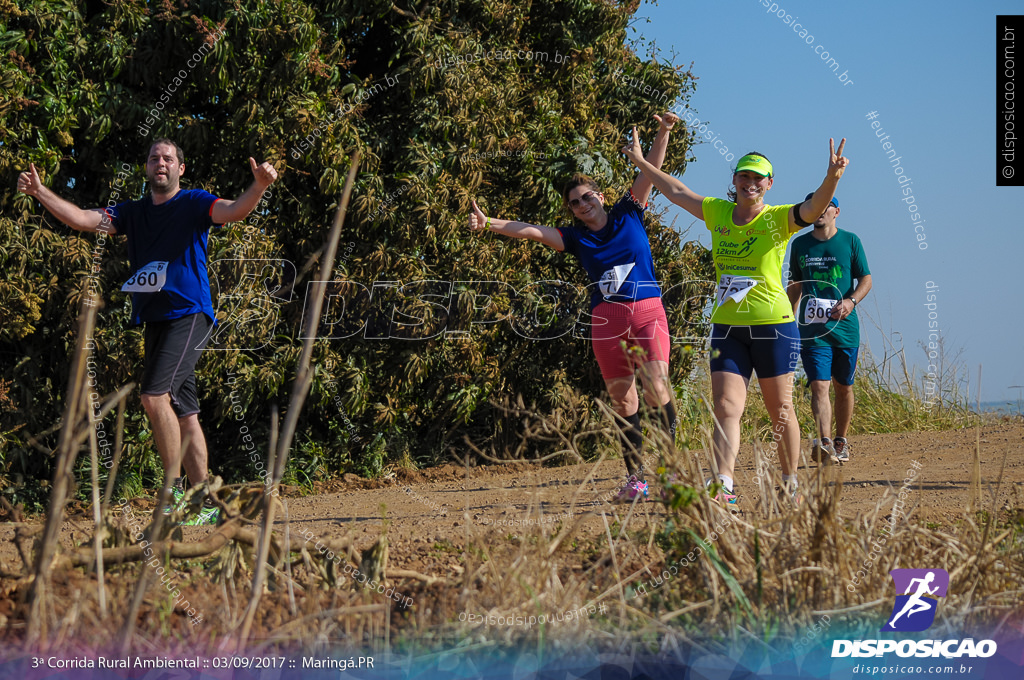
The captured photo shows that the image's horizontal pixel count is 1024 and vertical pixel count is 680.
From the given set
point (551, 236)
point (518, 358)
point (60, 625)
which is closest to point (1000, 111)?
point (551, 236)

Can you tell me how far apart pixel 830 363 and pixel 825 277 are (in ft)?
2.02

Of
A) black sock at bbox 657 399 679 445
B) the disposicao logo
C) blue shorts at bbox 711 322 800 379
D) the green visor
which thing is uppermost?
the green visor

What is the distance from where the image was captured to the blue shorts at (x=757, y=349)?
4.09 meters

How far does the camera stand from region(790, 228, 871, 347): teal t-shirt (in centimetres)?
632

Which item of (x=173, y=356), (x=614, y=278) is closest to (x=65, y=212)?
(x=173, y=356)

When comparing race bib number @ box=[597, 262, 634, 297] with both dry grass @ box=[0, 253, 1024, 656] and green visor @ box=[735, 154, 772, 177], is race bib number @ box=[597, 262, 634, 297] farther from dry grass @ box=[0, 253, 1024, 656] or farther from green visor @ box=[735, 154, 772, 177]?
dry grass @ box=[0, 253, 1024, 656]

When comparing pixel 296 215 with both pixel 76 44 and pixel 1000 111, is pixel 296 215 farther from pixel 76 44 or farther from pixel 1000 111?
pixel 1000 111

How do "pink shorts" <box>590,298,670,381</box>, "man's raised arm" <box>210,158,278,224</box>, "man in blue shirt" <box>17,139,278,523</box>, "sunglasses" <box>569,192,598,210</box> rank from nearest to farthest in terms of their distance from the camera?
1. "man's raised arm" <box>210,158,278,224</box>
2. "man in blue shirt" <box>17,139,278,523</box>
3. "pink shorts" <box>590,298,670,381</box>
4. "sunglasses" <box>569,192,598,210</box>

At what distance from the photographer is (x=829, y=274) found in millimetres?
6309

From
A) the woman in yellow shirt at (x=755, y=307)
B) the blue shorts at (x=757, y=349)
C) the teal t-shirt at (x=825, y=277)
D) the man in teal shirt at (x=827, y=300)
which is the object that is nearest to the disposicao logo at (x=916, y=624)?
the woman in yellow shirt at (x=755, y=307)

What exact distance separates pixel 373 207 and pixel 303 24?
1.38m

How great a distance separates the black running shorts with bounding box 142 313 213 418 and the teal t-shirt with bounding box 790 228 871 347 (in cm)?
416

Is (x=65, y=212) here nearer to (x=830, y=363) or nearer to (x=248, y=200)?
(x=248, y=200)

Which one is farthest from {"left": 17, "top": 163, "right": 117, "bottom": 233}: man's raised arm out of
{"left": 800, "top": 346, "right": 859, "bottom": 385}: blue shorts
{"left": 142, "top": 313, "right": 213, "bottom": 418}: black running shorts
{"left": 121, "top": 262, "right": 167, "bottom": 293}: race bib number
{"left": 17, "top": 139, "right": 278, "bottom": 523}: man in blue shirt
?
{"left": 800, "top": 346, "right": 859, "bottom": 385}: blue shorts
